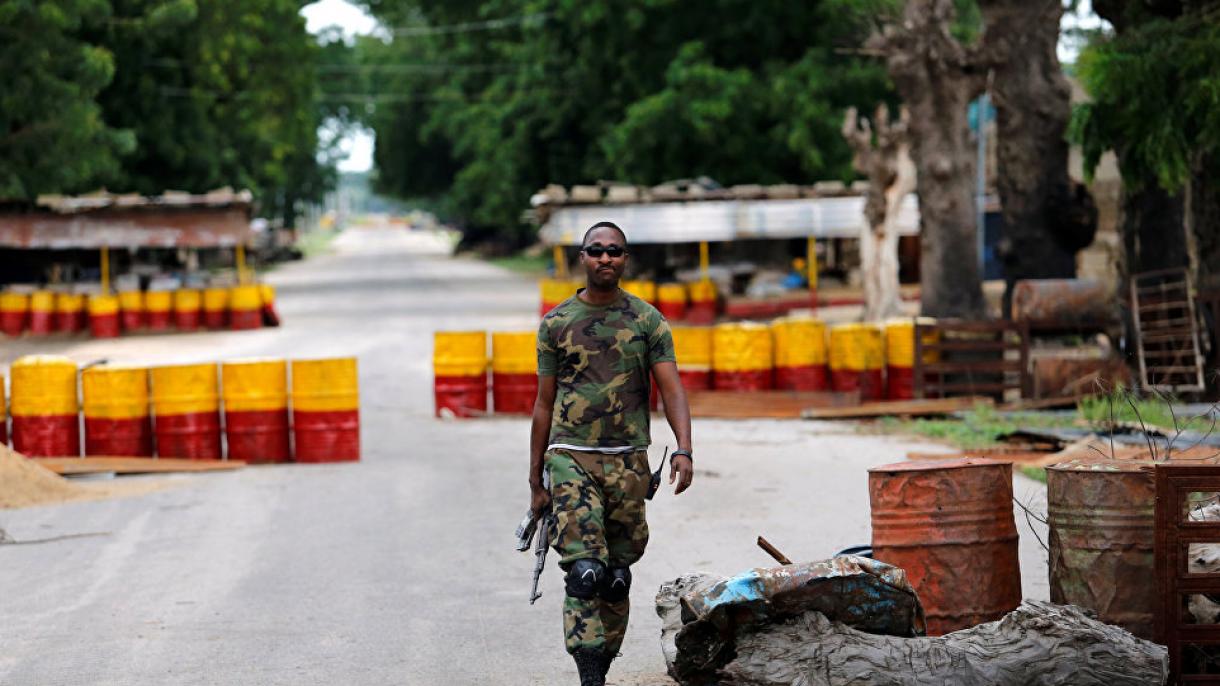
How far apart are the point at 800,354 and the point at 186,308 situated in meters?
19.5

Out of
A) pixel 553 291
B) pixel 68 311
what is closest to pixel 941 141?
pixel 553 291

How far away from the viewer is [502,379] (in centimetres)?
1734

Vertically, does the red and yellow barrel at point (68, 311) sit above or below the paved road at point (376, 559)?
above

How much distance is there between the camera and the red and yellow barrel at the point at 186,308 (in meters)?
34.2

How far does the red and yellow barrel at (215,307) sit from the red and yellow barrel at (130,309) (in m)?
1.32

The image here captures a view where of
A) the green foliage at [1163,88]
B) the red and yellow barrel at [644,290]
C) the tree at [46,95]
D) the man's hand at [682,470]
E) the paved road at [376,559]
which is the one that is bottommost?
the paved road at [376,559]

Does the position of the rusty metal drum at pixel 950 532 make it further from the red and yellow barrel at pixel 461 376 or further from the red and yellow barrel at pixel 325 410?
the red and yellow barrel at pixel 461 376

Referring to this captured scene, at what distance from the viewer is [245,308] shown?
34406 mm

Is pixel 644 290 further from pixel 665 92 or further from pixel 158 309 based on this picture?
pixel 158 309

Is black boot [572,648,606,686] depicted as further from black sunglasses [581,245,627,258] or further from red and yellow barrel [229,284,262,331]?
red and yellow barrel [229,284,262,331]

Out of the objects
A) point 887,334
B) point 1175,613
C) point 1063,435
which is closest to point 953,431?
point 1063,435

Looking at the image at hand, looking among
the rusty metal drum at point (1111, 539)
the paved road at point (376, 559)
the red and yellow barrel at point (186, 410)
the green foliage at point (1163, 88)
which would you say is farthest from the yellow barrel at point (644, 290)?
the rusty metal drum at point (1111, 539)

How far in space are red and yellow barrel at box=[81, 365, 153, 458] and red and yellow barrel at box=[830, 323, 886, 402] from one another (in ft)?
24.2

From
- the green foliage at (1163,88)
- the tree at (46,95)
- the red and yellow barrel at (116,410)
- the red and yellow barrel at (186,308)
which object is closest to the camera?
the red and yellow barrel at (116,410)
